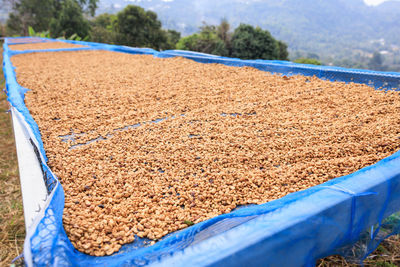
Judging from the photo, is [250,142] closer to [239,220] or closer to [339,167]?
[339,167]

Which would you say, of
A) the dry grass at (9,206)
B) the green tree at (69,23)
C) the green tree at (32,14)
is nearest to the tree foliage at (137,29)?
the green tree at (69,23)

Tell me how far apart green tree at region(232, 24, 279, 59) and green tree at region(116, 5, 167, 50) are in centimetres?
592

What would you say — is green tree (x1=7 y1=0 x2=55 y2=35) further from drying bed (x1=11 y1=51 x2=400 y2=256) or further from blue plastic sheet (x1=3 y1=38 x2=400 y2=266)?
blue plastic sheet (x1=3 y1=38 x2=400 y2=266)

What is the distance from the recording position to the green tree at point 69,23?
17.5 meters

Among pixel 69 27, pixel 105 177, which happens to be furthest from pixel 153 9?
pixel 105 177

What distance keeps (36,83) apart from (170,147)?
286cm

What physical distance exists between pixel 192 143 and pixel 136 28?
17810 millimetres

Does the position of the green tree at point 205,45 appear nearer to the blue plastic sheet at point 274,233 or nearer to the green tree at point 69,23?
the green tree at point 69,23

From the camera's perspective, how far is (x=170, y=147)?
1.78 m

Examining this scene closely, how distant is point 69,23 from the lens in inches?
700

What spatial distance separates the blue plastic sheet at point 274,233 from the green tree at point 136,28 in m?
18.1

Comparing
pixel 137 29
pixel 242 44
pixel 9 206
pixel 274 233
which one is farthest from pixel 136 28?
pixel 274 233

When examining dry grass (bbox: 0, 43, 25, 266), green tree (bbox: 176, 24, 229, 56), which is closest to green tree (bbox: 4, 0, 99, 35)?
green tree (bbox: 176, 24, 229, 56)

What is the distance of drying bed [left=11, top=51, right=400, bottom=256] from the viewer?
3.99ft
